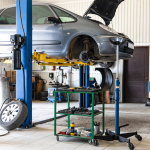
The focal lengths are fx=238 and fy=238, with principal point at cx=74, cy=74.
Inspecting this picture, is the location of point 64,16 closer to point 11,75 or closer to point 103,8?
point 103,8

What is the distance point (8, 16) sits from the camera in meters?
5.07

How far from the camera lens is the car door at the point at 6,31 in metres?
4.69

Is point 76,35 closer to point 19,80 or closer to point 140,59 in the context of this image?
point 19,80

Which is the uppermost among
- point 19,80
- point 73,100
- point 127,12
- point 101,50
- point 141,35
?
point 127,12

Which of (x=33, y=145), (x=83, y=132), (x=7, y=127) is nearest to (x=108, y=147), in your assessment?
(x=83, y=132)

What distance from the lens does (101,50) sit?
14.9ft

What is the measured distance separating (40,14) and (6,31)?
2.76ft

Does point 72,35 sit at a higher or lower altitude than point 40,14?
lower

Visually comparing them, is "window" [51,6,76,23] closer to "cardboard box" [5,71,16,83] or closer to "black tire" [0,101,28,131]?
"black tire" [0,101,28,131]

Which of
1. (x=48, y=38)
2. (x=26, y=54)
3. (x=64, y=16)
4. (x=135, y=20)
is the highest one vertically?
(x=135, y=20)

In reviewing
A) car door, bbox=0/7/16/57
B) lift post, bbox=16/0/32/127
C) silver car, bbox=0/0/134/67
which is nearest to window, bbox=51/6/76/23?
silver car, bbox=0/0/134/67

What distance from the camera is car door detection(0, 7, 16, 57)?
4.69 m

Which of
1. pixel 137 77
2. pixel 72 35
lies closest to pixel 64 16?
pixel 72 35

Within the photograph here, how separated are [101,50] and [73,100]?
189 inches
